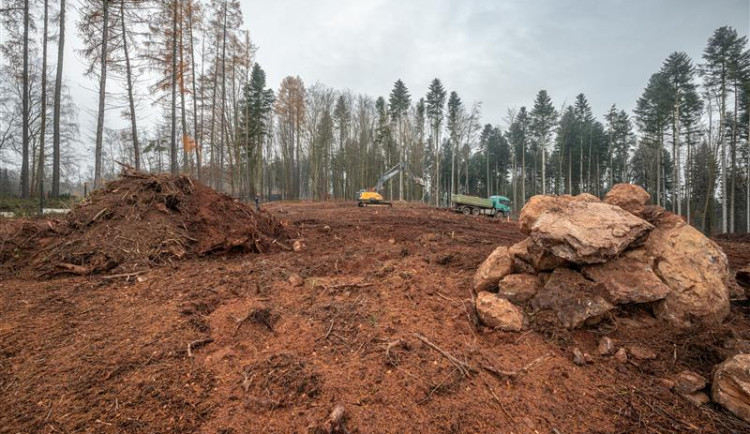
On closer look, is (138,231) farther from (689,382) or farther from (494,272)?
(689,382)

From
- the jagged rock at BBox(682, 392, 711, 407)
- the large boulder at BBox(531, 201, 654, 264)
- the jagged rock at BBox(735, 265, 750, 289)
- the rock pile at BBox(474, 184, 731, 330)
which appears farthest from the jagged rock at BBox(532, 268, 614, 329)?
the jagged rock at BBox(735, 265, 750, 289)

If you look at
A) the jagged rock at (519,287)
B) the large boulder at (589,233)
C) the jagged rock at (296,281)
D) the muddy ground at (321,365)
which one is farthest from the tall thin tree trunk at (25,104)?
the large boulder at (589,233)

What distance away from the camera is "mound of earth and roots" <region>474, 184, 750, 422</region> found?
10.1 ft

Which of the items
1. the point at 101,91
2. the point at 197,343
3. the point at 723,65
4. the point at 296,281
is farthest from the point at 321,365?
the point at 723,65

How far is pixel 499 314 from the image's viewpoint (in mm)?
3188

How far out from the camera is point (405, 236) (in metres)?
8.88

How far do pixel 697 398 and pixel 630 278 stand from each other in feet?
3.91

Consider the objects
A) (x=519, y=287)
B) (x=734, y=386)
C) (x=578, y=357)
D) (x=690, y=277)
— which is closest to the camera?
(x=734, y=386)

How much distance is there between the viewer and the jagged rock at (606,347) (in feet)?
9.21

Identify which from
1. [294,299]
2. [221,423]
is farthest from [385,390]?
[294,299]

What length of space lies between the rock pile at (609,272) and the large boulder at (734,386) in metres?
0.84

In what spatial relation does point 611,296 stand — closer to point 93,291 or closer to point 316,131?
point 93,291

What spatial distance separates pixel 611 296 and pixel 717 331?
843 millimetres

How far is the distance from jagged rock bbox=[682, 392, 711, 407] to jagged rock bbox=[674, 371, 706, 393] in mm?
27
